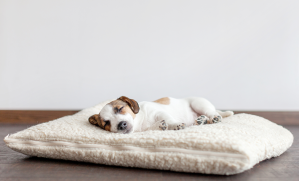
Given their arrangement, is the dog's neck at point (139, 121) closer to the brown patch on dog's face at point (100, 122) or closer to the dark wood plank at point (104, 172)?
the brown patch on dog's face at point (100, 122)

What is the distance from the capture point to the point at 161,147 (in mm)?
1330

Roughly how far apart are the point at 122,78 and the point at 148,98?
46 centimetres

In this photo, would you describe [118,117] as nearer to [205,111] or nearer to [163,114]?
[163,114]

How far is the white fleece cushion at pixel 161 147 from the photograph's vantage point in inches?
47.5

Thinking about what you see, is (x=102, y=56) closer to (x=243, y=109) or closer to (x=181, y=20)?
(x=181, y=20)

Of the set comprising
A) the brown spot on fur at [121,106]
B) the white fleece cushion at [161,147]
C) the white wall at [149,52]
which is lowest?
the white fleece cushion at [161,147]

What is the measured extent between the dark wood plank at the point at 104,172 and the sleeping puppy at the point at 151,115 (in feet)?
1.33

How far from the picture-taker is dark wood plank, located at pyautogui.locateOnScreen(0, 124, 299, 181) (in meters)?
1.23

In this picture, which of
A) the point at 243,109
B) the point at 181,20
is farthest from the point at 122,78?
the point at 243,109

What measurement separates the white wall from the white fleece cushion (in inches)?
67.2

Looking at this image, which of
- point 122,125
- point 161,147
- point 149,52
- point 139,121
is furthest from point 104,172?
point 149,52

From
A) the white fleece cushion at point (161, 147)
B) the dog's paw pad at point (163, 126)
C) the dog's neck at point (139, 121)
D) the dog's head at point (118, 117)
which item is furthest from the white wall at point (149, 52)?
the white fleece cushion at point (161, 147)

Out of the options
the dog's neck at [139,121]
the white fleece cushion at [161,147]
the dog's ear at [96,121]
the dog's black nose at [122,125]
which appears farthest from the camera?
the dog's neck at [139,121]

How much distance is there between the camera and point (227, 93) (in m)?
3.36
